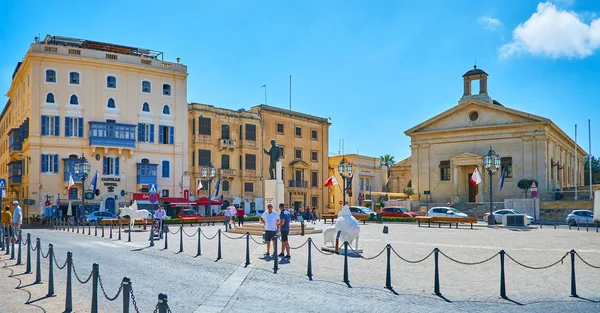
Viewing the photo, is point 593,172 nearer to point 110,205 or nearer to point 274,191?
point 110,205

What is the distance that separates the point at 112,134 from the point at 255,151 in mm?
15516

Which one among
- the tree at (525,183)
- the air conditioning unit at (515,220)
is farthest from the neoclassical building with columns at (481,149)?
the air conditioning unit at (515,220)

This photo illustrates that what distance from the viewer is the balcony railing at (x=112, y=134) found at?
50344 mm

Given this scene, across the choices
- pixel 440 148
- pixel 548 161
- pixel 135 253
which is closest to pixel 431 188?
pixel 440 148

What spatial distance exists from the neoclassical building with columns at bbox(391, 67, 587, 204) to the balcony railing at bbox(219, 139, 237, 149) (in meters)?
19.7

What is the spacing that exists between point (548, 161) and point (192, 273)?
5019 centimetres

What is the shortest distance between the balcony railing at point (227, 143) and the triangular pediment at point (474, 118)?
65.3 feet

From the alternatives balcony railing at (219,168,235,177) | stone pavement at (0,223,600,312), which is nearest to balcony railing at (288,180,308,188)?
balcony railing at (219,168,235,177)

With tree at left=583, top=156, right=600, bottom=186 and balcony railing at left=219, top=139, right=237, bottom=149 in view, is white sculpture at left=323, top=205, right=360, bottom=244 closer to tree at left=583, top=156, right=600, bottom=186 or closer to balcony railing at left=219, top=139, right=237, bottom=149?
balcony railing at left=219, top=139, right=237, bottom=149

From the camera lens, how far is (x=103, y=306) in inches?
409

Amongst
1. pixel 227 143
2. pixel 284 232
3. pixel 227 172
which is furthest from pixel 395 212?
pixel 284 232

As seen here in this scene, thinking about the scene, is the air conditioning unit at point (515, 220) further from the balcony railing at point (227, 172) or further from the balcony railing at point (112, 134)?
the balcony railing at point (112, 134)

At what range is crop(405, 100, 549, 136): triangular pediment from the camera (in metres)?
56.8

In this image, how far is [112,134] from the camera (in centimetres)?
5128
